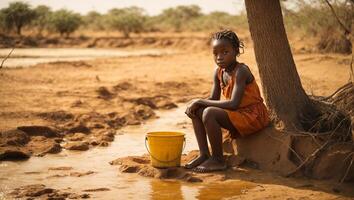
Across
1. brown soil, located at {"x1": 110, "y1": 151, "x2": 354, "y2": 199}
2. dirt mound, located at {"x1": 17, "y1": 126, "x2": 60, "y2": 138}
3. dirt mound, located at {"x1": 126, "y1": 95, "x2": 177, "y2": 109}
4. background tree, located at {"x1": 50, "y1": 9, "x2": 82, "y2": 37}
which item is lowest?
brown soil, located at {"x1": 110, "y1": 151, "x2": 354, "y2": 199}

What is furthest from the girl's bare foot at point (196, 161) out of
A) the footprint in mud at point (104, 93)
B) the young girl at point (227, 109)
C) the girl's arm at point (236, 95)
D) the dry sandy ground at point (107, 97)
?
the footprint in mud at point (104, 93)

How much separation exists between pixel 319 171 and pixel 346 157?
0.30 metres

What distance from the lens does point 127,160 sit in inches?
219

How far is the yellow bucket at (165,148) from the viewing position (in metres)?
5.02

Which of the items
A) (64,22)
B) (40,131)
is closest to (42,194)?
(40,131)

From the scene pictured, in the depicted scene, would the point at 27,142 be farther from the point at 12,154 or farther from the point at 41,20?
the point at 41,20

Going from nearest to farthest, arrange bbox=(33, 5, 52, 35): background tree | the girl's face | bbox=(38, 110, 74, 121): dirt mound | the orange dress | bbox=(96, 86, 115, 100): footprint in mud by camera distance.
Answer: the orange dress < the girl's face < bbox=(38, 110, 74, 121): dirt mound < bbox=(96, 86, 115, 100): footprint in mud < bbox=(33, 5, 52, 35): background tree

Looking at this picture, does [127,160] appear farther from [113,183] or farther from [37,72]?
[37,72]

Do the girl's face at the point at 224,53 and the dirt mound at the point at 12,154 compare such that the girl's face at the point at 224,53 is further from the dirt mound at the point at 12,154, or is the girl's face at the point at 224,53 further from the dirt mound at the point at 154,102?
the dirt mound at the point at 154,102

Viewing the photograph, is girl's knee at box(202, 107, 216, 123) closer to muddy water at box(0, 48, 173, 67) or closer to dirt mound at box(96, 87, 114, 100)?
dirt mound at box(96, 87, 114, 100)

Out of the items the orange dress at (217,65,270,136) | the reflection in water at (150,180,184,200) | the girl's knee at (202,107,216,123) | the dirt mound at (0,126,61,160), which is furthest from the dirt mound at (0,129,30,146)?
the orange dress at (217,65,270,136)

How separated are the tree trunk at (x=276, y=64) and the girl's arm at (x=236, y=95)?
0.50 metres

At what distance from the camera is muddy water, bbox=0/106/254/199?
4468 mm

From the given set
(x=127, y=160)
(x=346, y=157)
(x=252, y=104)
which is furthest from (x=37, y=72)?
(x=346, y=157)
